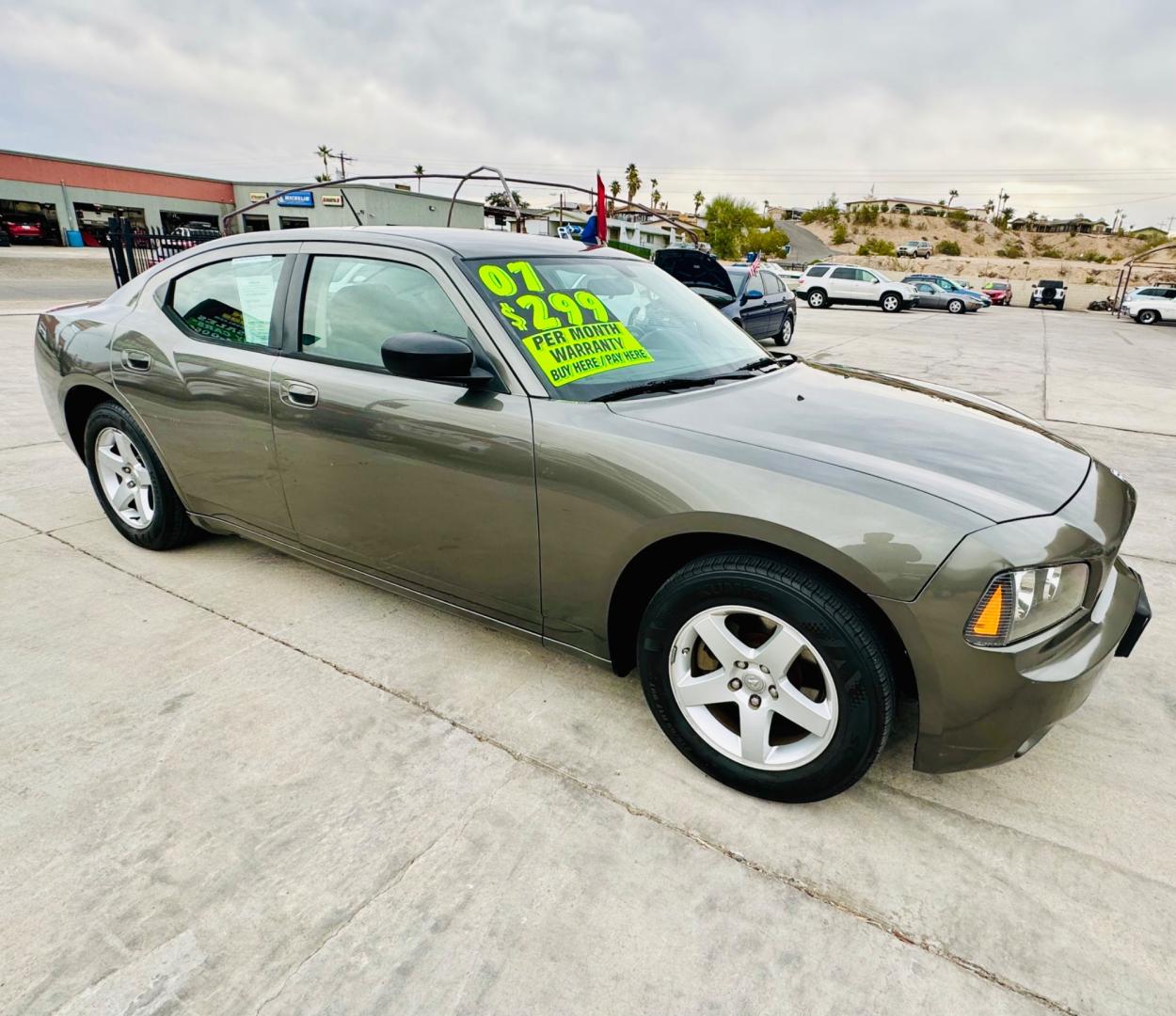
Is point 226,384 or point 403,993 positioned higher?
point 226,384

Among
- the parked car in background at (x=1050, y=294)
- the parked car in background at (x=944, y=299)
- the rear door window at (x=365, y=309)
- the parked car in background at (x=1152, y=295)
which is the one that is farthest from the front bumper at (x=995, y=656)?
the parked car in background at (x=1050, y=294)

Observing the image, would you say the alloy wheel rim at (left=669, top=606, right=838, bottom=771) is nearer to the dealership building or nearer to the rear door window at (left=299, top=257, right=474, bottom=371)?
the rear door window at (left=299, top=257, right=474, bottom=371)

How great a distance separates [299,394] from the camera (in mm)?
2711

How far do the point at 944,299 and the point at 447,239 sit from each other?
31228 mm

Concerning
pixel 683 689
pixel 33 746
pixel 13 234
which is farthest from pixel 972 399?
pixel 13 234

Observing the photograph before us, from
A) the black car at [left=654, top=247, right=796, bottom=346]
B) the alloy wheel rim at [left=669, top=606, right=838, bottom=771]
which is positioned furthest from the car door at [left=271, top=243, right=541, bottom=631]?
the black car at [left=654, top=247, right=796, bottom=346]

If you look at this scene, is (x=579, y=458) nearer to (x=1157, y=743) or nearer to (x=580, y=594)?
(x=580, y=594)

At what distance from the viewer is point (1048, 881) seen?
6.10ft

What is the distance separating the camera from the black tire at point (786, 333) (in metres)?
13.3

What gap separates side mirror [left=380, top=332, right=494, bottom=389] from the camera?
2168 millimetres

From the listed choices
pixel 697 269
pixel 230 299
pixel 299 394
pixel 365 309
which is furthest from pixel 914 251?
pixel 299 394

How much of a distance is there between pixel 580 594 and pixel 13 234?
49035mm

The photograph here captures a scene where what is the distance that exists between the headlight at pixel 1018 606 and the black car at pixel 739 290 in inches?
251

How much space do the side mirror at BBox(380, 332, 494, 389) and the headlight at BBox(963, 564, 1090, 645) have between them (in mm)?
1563
